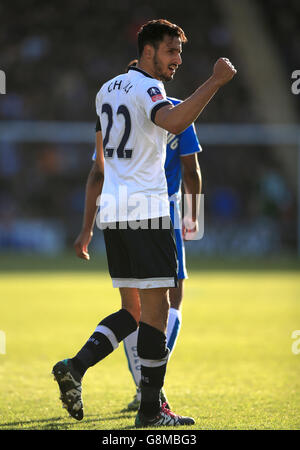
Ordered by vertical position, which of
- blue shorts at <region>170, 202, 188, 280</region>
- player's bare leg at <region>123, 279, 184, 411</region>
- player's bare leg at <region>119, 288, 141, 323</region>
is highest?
blue shorts at <region>170, 202, 188, 280</region>

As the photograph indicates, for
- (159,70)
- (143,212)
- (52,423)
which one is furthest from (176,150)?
(52,423)

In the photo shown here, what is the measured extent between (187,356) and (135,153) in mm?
3158

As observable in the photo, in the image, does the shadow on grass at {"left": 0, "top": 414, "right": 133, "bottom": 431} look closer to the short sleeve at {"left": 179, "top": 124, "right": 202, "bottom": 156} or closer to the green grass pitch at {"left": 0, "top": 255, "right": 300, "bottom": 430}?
the green grass pitch at {"left": 0, "top": 255, "right": 300, "bottom": 430}

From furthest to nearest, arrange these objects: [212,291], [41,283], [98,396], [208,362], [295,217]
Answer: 1. [295,217]
2. [41,283]
3. [212,291]
4. [208,362]
5. [98,396]

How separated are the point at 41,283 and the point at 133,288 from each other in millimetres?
9439

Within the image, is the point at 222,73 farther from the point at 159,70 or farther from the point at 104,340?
the point at 104,340

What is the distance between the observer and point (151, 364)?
4184 millimetres

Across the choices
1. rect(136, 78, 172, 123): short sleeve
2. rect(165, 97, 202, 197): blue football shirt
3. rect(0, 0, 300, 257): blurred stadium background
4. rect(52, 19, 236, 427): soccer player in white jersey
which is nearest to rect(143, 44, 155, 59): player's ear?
rect(52, 19, 236, 427): soccer player in white jersey

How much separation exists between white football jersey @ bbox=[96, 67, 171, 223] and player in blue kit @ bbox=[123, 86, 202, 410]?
0.63 metres

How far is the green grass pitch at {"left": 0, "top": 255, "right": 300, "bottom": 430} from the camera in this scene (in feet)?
14.7

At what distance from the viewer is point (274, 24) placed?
98.1 ft

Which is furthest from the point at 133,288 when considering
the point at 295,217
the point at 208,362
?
the point at 295,217

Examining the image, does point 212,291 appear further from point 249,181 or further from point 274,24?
point 274,24

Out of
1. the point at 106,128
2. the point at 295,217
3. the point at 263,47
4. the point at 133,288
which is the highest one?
the point at 263,47
